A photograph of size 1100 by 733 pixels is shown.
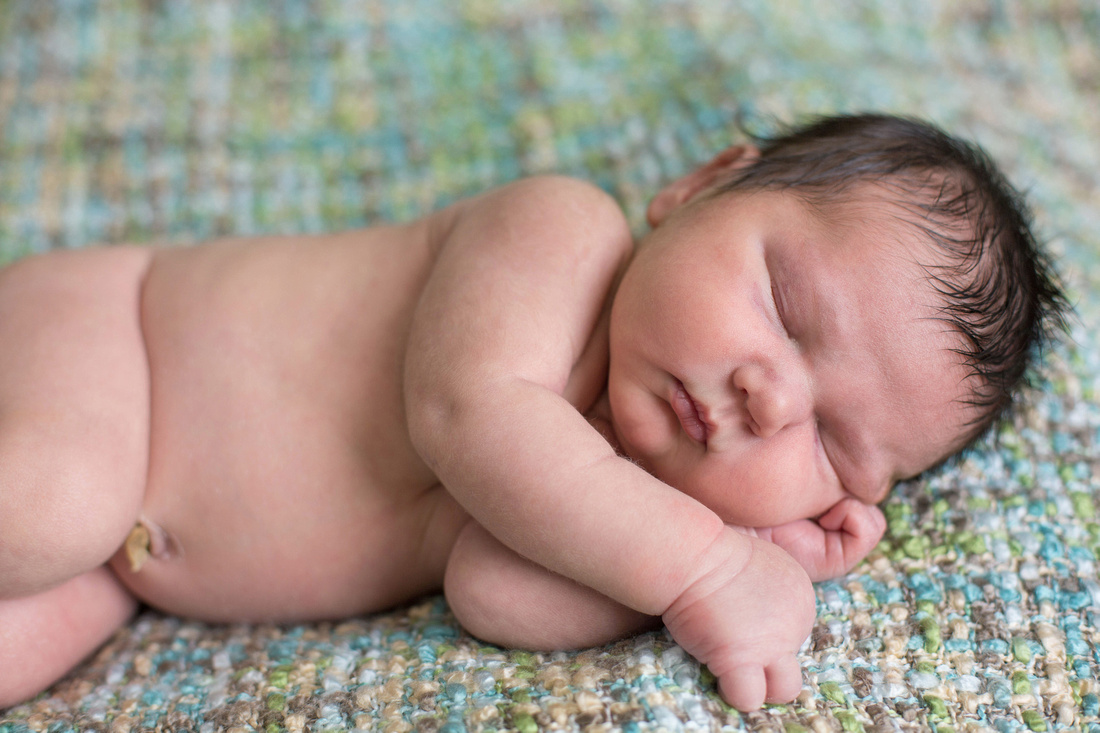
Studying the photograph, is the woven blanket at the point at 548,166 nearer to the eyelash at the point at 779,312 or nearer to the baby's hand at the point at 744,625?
the baby's hand at the point at 744,625

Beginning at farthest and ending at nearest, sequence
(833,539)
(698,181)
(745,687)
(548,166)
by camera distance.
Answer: (548,166) < (698,181) < (833,539) < (745,687)

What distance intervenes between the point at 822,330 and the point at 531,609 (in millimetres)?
399

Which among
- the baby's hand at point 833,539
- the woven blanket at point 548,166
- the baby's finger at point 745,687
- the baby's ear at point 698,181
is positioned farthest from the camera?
the baby's ear at point 698,181

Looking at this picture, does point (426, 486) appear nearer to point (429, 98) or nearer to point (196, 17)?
point (429, 98)

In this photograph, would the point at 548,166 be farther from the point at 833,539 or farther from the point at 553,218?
the point at 833,539

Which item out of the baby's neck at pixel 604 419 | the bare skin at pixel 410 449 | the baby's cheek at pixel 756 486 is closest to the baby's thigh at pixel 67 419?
the bare skin at pixel 410 449

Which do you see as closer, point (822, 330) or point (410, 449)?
point (822, 330)

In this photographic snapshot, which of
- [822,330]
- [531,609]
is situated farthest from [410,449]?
[822,330]

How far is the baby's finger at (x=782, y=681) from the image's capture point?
79 centimetres

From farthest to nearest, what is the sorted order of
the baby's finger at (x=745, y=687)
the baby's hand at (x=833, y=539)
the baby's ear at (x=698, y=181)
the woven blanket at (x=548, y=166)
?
the baby's ear at (x=698, y=181) < the baby's hand at (x=833, y=539) < the woven blanket at (x=548, y=166) < the baby's finger at (x=745, y=687)

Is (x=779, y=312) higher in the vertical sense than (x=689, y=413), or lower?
higher

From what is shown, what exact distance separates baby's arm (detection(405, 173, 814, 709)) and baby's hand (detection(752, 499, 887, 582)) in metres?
0.10

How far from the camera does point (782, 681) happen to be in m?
Result: 0.79

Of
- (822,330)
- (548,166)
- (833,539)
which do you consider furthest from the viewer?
(548,166)
